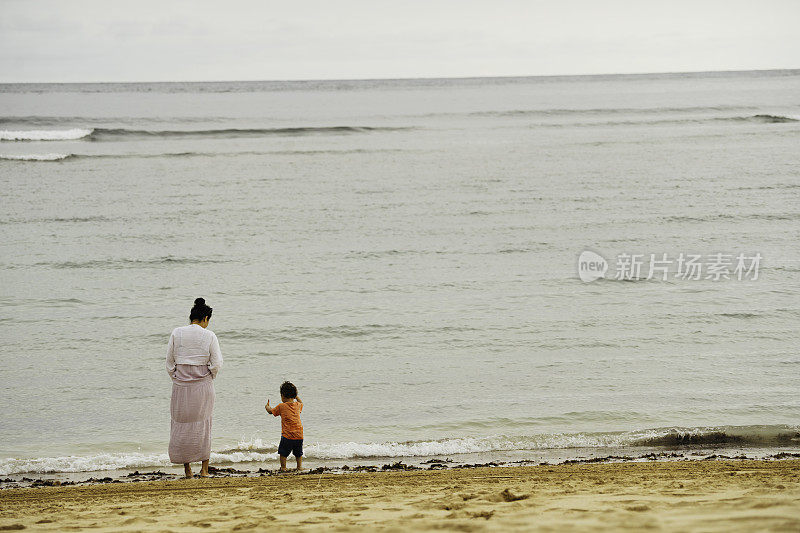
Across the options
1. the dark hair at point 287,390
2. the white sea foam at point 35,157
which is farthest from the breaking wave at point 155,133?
the dark hair at point 287,390

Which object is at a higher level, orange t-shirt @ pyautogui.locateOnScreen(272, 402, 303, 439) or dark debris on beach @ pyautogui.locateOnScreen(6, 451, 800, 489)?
orange t-shirt @ pyautogui.locateOnScreen(272, 402, 303, 439)

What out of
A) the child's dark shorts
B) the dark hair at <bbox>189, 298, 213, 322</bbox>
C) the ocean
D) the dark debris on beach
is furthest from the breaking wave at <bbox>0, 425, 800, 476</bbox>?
the dark hair at <bbox>189, 298, 213, 322</bbox>

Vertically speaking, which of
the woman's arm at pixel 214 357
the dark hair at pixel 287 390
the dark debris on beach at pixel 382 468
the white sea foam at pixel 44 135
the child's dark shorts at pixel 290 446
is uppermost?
the white sea foam at pixel 44 135

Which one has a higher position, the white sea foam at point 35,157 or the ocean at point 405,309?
the white sea foam at point 35,157

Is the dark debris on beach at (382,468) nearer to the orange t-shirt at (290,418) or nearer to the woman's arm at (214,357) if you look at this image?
the orange t-shirt at (290,418)

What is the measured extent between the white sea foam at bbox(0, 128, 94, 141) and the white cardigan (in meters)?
33.6

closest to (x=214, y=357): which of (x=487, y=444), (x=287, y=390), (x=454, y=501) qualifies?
(x=287, y=390)

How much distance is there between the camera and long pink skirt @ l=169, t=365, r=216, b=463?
6.05 m

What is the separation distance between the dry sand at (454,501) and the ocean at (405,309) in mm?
1136

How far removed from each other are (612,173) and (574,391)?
17.4m

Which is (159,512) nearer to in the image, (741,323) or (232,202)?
(741,323)

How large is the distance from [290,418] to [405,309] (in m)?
5.27

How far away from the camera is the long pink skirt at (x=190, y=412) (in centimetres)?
605

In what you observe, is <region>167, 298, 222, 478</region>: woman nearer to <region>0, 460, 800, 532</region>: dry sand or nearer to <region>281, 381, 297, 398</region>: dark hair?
<region>0, 460, 800, 532</region>: dry sand
